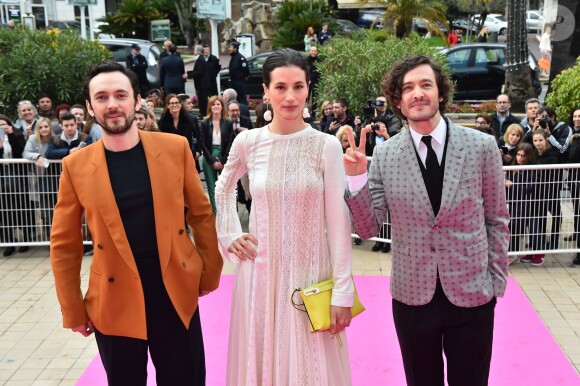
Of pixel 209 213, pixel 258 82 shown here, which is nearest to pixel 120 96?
pixel 209 213

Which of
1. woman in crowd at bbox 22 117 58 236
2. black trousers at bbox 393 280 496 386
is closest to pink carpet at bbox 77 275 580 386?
black trousers at bbox 393 280 496 386

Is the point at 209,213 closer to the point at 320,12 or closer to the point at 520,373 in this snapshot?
the point at 520,373

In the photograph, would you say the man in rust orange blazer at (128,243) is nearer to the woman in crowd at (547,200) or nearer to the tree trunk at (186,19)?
the woman in crowd at (547,200)

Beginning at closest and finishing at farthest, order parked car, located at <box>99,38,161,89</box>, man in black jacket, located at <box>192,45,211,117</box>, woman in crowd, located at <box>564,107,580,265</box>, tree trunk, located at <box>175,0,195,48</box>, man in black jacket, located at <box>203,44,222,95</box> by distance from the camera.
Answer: woman in crowd, located at <box>564,107,580,265</box>
man in black jacket, located at <box>192,45,211,117</box>
man in black jacket, located at <box>203,44,222,95</box>
parked car, located at <box>99,38,161,89</box>
tree trunk, located at <box>175,0,195,48</box>

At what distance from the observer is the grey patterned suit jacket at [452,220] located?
3.36 metres

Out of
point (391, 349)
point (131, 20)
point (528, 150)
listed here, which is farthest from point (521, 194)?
point (131, 20)

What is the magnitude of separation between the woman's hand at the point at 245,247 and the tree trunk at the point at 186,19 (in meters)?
29.8

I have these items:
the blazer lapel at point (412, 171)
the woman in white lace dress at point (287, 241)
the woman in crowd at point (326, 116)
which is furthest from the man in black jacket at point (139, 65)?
A: the blazer lapel at point (412, 171)

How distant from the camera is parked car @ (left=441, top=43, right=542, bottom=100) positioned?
55.7 feet

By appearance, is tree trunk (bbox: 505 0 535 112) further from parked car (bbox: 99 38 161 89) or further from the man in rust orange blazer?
the man in rust orange blazer

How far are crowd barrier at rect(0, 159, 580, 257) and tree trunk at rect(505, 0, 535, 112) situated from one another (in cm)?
894

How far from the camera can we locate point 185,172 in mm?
3609

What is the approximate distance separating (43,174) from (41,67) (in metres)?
4.53

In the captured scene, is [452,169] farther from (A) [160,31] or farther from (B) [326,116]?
(A) [160,31]
